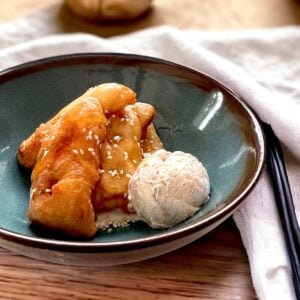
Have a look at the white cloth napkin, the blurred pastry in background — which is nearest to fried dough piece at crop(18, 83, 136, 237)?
the white cloth napkin

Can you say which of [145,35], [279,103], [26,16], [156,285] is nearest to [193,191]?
[156,285]

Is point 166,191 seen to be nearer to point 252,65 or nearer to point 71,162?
point 71,162

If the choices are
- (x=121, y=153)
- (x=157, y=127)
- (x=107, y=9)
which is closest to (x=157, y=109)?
(x=157, y=127)

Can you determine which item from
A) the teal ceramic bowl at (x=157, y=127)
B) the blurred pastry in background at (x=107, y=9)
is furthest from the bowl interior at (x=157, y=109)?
the blurred pastry in background at (x=107, y=9)

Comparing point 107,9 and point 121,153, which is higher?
point 121,153

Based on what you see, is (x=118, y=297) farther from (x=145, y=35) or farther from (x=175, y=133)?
(x=145, y=35)

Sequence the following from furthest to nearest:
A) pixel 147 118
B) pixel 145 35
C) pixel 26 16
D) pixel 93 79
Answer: pixel 26 16, pixel 145 35, pixel 93 79, pixel 147 118
